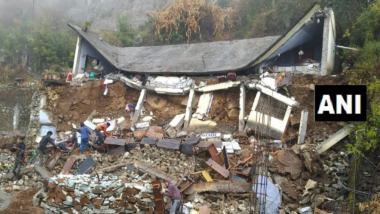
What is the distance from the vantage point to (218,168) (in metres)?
9.49

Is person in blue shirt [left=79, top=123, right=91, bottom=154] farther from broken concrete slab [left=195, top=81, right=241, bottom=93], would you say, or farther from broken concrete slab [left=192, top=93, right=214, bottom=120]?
broken concrete slab [left=195, top=81, right=241, bottom=93]

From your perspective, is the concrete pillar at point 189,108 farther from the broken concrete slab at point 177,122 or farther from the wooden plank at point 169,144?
the wooden plank at point 169,144

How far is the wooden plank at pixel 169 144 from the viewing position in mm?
10438

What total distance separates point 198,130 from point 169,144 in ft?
6.30

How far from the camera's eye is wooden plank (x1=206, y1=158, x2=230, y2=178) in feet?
30.5

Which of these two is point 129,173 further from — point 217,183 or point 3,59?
point 3,59

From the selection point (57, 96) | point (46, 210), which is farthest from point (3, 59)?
point (46, 210)

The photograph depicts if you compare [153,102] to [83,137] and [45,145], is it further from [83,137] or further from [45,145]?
[45,145]

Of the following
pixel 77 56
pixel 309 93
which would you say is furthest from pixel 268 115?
pixel 77 56

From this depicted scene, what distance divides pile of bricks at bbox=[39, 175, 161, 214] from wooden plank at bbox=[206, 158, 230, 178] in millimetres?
1773

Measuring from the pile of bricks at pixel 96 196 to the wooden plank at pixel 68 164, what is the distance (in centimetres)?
126

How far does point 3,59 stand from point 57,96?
30.4 feet

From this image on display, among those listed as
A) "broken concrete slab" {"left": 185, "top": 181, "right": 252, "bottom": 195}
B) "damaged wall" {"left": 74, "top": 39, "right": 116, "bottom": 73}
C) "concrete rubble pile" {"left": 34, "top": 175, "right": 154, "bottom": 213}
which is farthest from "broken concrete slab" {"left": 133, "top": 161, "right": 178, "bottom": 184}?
"damaged wall" {"left": 74, "top": 39, "right": 116, "bottom": 73}

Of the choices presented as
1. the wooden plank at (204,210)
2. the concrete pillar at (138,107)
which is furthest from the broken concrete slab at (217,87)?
the wooden plank at (204,210)
